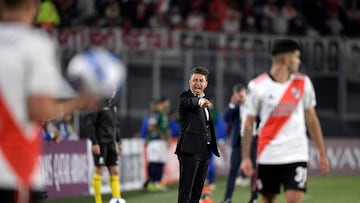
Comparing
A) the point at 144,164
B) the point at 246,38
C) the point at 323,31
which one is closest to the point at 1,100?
the point at 144,164

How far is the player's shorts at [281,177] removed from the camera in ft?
31.8

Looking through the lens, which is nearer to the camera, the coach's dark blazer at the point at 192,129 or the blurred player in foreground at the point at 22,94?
the blurred player in foreground at the point at 22,94

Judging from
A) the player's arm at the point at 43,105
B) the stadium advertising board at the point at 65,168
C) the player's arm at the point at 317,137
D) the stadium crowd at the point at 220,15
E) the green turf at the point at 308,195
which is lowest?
the green turf at the point at 308,195

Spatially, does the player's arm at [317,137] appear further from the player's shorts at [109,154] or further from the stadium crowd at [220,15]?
the stadium crowd at [220,15]

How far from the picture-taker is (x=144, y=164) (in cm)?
2439

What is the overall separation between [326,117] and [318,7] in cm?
613

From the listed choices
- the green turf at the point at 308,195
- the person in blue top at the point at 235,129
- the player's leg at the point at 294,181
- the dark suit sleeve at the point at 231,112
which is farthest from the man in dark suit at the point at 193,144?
the green turf at the point at 308,195

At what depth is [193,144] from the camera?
12.3 meters

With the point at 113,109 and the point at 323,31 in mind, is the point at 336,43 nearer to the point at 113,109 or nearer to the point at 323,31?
the point at 323,31

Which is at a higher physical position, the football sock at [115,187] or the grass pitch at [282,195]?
the football sock at [115,187]

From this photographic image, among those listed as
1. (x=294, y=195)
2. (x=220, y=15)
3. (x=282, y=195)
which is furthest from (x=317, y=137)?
(x=220, y=15)

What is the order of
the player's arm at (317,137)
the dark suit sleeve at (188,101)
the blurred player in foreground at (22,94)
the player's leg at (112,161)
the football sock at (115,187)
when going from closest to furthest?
1. the blurred player in foreground at (22,94)
2. the player's arm at (317,137)
3. the dark suit sleeve at (188,101)
4. the football sock at (115,187)
5. the player's leg at (112,161)

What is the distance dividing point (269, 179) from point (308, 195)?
35.8 ft

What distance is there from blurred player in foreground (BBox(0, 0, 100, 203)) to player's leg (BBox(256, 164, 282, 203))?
445cm
